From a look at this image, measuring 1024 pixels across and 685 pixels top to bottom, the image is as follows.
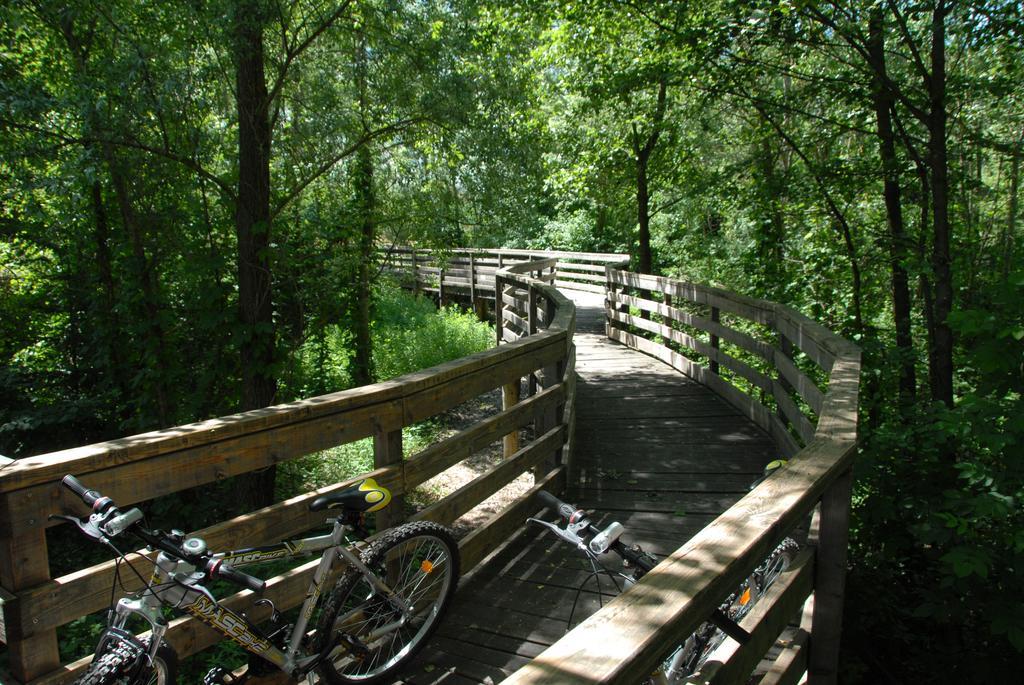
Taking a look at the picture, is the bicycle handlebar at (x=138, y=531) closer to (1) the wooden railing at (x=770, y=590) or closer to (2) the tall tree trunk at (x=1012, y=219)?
(1) the wooden railing at (x=770, y=590)

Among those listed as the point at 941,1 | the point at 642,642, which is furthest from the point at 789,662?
the point at 941,1

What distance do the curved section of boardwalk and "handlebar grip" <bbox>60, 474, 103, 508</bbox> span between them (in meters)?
1.54

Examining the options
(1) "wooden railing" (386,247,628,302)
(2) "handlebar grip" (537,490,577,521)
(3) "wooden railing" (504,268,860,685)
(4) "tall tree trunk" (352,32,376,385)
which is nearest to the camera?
(3) "wooden railing" (504,268,860,685)

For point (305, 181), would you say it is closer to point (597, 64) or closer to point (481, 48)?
point (481, 48)

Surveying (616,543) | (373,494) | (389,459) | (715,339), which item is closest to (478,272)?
(715,339)

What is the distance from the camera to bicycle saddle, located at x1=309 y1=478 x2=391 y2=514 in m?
2.84

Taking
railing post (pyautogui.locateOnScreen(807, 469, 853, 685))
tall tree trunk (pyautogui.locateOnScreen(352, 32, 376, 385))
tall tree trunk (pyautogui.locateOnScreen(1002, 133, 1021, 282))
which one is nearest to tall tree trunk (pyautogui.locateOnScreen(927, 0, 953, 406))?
tall tree trunk (pyautogui.locateOnScreen(1002, 133, 1021, 282))

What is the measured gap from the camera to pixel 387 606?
317 centimetres

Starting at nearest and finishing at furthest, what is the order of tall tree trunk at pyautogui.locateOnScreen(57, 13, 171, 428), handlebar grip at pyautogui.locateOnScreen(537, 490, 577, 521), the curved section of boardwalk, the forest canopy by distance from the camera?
1. handlebar grip at pyautogui.locateOnScreen(537, 490, 577, 521)
2. the curved section of boardwalk
3. the forest canopy
4. tall tree trunk at pyautogui.locateOnScreen(57, 13, 171, 428)

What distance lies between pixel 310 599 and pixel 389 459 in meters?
0.85

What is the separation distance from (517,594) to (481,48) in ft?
22.4

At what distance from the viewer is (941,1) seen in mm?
5707

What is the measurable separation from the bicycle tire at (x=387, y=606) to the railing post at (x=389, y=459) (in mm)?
Result: 211

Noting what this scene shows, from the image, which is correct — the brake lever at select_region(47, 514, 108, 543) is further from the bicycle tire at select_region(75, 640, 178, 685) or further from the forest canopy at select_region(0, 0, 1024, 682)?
the forest canopy at select_region(0, 0, 1024, 682)
